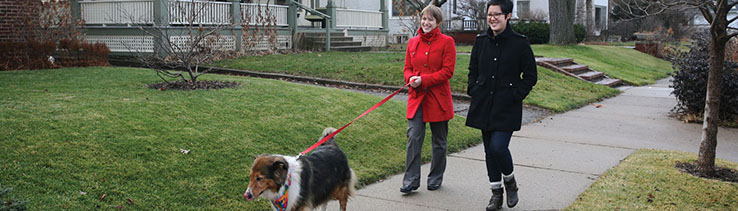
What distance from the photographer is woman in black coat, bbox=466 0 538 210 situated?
5402 mm

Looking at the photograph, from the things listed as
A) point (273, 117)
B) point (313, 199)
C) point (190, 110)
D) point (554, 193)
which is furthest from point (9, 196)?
point (554, 193)

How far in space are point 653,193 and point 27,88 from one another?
8.53 metres

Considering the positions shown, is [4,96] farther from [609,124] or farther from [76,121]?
[609,124]

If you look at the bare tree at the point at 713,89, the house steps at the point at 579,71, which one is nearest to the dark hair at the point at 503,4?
the bare tree at the point at 713,89

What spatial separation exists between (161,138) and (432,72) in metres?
2.89

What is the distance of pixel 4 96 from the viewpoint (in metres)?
8.05

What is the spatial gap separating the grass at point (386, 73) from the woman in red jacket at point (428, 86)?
7.27 metres

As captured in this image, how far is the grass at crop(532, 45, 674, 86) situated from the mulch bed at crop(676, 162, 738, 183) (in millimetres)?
12826

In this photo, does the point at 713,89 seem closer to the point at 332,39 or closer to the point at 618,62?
the point at 332,39

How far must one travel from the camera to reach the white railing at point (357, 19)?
1023 inches

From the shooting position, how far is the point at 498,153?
215 inches

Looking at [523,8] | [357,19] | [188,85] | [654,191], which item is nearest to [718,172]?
[654,191]

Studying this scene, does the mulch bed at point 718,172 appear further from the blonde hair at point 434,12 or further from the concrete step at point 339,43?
the concrete step at point 339,43

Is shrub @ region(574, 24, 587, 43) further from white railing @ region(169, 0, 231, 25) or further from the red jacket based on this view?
the red jacket
